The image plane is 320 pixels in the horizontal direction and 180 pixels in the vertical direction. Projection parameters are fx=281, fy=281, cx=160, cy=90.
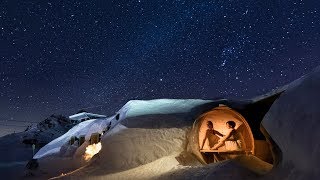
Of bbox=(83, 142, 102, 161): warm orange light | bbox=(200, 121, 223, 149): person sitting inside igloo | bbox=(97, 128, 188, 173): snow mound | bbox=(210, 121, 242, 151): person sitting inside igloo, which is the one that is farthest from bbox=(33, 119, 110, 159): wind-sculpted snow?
bbox=(210, 121, 242, 151): person sitting inside igloo

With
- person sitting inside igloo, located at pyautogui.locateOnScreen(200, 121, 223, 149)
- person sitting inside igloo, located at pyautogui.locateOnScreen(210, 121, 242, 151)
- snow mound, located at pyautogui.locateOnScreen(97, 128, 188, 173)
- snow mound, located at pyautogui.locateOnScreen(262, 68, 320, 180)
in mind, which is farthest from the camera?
person sitting inside igloo, located at pyautogui.locateOnScreen(200, 121, 223, 149)

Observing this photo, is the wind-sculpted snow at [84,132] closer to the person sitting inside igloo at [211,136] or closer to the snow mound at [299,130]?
the person sitting inside igloo at [211,136]

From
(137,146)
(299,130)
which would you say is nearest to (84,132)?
(137,146)

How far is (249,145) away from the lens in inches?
507

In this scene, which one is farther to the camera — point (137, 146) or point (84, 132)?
point (84, 132)

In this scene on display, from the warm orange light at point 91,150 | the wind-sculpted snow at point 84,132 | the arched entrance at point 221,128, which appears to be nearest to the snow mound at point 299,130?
the arched entrance at point 221,128

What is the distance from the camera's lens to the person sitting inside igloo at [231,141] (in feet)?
41.3

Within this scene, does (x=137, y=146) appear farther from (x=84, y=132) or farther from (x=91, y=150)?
(x=84, y=132)

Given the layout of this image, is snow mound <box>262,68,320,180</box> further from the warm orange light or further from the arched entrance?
the warm orange light

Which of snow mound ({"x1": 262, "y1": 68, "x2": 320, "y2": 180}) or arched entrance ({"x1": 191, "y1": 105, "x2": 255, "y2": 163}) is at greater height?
snow mound ({"x1": 262, "y1": 68, "x2": 320, "y2": 180})

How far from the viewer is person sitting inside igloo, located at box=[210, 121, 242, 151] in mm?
12585

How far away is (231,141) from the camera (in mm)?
12727

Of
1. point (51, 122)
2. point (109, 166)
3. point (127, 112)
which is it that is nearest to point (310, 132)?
point (109, 166)

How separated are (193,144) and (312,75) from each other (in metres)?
6.95
